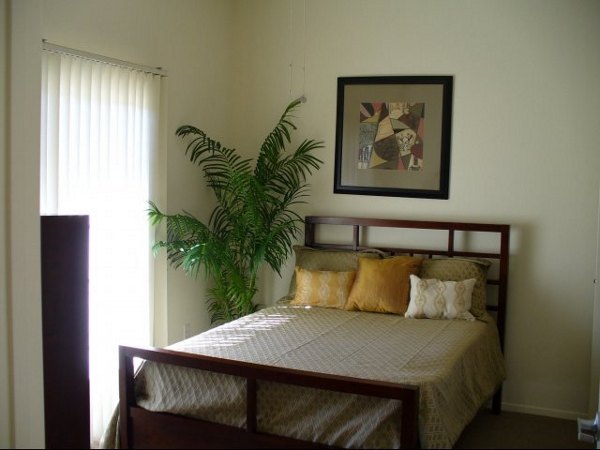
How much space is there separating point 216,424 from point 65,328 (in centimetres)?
117

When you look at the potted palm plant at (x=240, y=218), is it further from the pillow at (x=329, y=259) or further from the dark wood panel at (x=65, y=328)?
the dark wood panel at (x=65, y=328)

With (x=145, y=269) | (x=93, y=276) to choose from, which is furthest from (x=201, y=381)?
(x=145, y=269)

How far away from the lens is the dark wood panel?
6.08ft

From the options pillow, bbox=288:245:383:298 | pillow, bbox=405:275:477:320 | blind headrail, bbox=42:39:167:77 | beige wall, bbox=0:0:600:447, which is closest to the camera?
blind headrail, bbox=42:39:167:77

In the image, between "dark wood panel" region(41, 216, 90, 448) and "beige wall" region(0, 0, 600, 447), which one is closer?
"dark wood panel" region(41, 216, 90, 448)

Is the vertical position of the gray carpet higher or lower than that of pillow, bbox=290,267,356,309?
lower

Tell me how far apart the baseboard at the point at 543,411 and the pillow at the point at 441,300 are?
0.74 metres

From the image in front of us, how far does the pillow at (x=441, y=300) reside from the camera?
13.0 ft

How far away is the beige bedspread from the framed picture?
0.99 metres

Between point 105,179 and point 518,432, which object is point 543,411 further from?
point 105,179

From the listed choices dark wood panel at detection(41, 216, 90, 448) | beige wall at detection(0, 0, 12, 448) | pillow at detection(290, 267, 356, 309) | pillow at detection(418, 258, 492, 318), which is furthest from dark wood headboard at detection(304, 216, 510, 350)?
beige wall at detection(0, 0, 12, 448)

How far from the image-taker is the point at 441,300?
397 cm

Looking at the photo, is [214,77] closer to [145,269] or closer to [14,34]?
[145,269]

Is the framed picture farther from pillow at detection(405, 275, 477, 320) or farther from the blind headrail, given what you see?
the blind headrail
